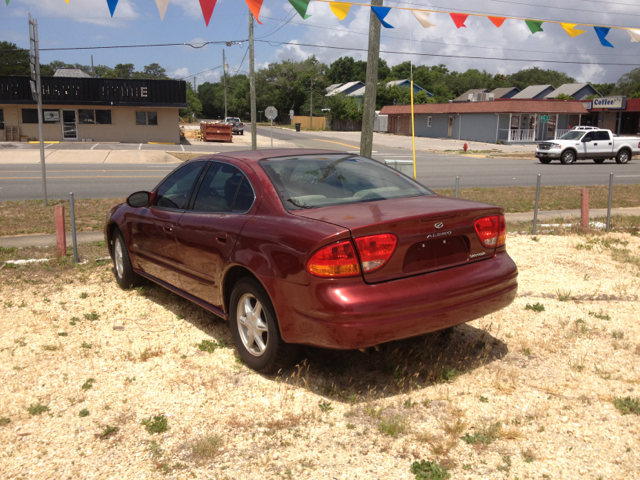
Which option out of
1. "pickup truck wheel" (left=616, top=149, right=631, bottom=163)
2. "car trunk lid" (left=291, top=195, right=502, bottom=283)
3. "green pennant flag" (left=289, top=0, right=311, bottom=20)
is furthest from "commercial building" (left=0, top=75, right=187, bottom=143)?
"car trunk lid" (left=291, top=195, right=502, bottom=283)

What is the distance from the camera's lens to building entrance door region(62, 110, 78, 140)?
140 feet

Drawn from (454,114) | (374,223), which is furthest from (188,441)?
(454,114)

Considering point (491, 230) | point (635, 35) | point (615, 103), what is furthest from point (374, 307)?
point (615, 103)

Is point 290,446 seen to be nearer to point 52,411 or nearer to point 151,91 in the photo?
point 52,411

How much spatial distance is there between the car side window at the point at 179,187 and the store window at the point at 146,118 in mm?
41027

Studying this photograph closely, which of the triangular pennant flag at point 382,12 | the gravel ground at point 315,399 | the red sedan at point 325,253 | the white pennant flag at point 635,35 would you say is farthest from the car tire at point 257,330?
the white pennant flag at point 635,35

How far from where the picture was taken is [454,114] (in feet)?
191

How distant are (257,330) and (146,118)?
1700 inches

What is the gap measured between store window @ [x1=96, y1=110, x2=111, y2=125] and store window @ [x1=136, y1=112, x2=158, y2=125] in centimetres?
203

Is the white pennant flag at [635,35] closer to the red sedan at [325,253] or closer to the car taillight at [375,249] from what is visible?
the red sedan at [325,253]

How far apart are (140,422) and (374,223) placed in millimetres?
1947

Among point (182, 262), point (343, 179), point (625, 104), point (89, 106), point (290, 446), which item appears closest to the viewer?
point (290, 446)

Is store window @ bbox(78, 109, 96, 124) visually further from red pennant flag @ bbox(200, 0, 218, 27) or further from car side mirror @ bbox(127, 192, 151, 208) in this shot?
car side mirror @ bbox(127, 192, 151, 208)

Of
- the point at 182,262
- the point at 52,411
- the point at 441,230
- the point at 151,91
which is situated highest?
the point at 151,91
